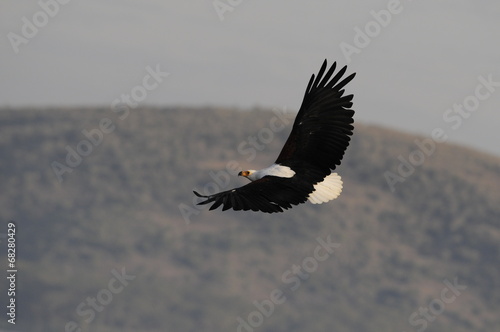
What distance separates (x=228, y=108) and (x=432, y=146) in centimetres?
2423

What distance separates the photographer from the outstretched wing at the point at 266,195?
1639 cm

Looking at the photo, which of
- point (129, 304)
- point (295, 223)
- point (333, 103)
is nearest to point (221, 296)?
point (129, 304)

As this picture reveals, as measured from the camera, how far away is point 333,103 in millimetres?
18141

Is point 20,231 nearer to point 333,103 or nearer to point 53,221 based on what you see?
point 53,221

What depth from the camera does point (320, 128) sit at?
18156mm
